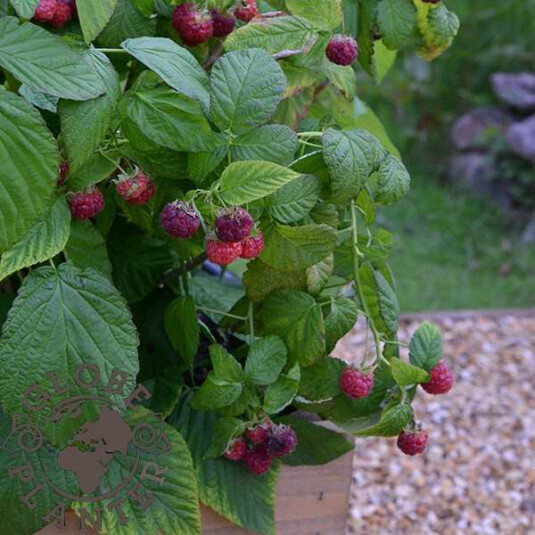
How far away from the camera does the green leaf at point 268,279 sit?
90 cm

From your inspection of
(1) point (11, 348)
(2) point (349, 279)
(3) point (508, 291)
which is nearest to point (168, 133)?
(1) point (11, 348)

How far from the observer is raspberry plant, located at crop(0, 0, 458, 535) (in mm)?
737

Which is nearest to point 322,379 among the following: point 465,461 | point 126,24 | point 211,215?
point 211,215

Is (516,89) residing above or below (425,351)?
below

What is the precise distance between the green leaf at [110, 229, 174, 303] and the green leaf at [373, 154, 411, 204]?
291 millimetres

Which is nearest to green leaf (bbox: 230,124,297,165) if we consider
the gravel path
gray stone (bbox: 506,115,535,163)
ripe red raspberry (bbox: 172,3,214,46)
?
ripe red raspberry (bbox: 172,3,214,46)

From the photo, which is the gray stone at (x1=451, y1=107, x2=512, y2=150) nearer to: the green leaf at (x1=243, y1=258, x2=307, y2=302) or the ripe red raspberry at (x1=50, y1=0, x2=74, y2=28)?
the green leaf at (x1=243, y1=258, x2=307, y2=302)

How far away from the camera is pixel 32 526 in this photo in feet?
2.85

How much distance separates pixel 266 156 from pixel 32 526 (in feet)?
1.32

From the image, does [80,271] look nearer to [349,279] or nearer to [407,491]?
[349,279]

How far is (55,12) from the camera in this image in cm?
82

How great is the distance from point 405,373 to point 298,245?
0.19 metres

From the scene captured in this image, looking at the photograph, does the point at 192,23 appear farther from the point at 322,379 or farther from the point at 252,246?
the point at 322,379

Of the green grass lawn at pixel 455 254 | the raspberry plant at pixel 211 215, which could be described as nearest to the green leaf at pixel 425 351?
Result: the raspberry plant at pixel 211 215
